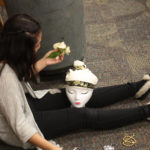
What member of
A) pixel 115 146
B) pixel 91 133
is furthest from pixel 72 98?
pixel 115 146

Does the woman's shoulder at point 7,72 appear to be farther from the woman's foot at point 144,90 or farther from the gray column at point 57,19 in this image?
the woman's foot at point 144,90

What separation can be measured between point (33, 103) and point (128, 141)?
1.89 ft

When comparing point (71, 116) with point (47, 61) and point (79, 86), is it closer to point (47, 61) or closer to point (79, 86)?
point (79, 86)

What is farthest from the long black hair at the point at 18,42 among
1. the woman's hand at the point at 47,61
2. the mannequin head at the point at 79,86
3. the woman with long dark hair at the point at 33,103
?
the mannequin head at the point at 79,86

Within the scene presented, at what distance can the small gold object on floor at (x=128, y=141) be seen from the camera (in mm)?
1383

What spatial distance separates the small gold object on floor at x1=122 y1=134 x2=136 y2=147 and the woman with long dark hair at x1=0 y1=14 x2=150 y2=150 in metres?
0.08

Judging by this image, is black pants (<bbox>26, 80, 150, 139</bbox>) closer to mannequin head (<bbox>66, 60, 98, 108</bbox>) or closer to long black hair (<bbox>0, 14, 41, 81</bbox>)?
mannequin head (<bbox>66, 60, 98, 108</bbox>)

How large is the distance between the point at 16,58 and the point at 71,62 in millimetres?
690

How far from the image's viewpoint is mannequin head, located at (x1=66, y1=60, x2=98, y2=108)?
55.1 inches

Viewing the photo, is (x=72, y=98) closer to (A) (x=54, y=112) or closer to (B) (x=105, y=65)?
(A) (x=54, y=112)

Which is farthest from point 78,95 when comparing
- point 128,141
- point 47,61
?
point 128,141

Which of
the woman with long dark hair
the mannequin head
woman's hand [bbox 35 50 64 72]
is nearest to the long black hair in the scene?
the woman with long dark hair

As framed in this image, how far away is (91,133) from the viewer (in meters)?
1.47

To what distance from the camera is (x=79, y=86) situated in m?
1.40
